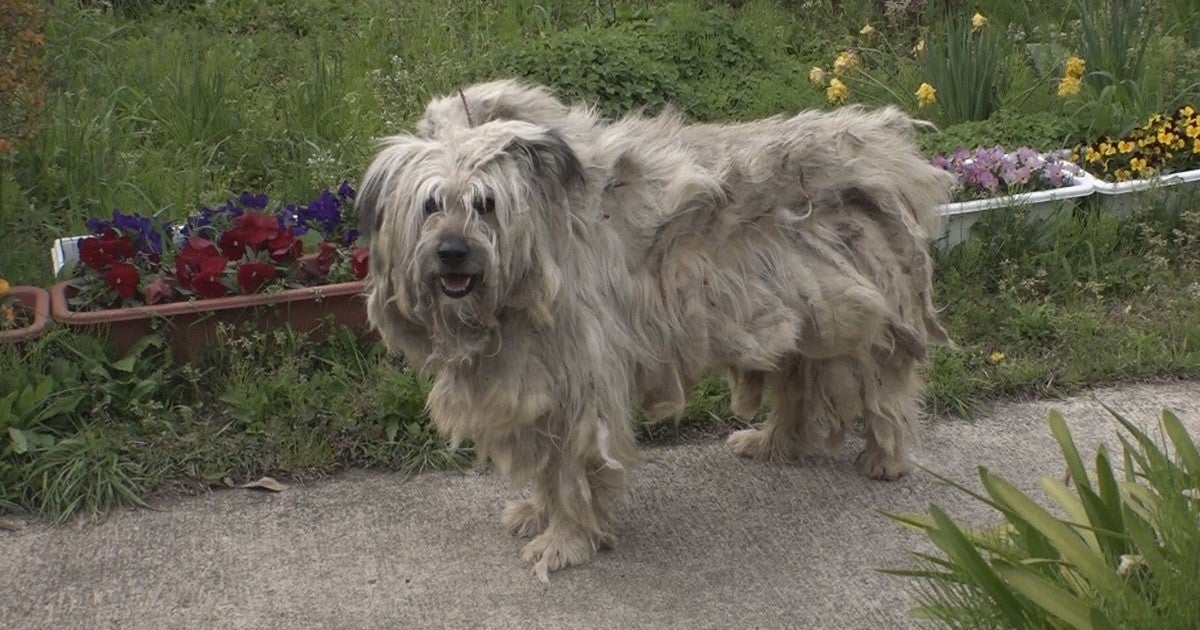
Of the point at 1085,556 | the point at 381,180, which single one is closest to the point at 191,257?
the point at 381,180

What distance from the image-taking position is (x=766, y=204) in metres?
4.56

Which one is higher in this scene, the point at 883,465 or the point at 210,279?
the point at 210,279

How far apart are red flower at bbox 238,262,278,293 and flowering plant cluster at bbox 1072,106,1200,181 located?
12.0ft

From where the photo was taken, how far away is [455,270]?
3.89m

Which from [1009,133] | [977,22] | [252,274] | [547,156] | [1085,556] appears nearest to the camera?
[1085,556]

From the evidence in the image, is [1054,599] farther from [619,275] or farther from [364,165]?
[364,165]

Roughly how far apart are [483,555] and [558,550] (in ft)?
0.80

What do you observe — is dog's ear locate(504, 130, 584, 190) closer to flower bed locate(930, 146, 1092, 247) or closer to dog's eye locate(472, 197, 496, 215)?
dog's eye locate(472, 197, 496, 215)

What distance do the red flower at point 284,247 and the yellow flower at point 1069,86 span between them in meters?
3.73

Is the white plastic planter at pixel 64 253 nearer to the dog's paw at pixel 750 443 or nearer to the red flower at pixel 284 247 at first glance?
the red flower at pixel 284 247

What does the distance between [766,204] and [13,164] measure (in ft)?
11.0

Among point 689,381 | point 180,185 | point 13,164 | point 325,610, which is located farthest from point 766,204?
point 13,164

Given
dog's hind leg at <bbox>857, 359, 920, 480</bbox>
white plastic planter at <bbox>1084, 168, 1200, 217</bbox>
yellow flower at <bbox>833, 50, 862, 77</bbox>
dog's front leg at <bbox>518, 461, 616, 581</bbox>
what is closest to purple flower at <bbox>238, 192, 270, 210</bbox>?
dog's front leg at <bbox>518, 461, 616, 581</bbox>

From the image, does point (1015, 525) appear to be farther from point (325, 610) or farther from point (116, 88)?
point (116, 88)
